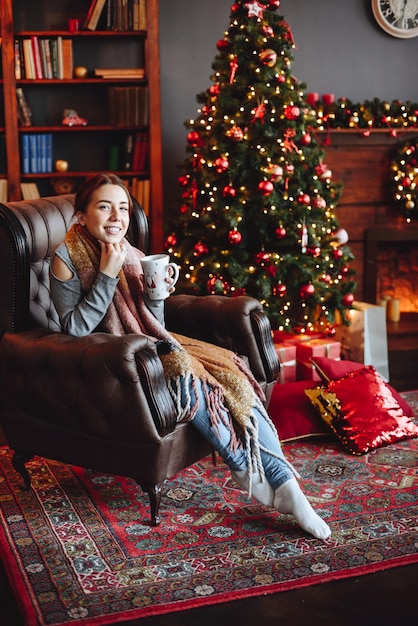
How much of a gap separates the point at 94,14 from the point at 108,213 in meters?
2.65

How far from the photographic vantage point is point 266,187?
388 cm

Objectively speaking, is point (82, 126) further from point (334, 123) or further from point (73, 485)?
point (73, 485)

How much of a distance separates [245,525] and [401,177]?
322 centimetres

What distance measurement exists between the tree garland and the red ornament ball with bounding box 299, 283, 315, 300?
1352mm

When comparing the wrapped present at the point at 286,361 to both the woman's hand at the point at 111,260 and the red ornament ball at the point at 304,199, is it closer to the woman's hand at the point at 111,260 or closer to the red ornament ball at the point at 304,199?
the red ornament ball at the point at 304,199

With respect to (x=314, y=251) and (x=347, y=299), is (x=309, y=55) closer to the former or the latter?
(x=314, y=251)

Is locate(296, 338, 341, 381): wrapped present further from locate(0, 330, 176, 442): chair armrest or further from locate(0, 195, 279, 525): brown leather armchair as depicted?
locate(0, 330, 176, 442): chair armrest

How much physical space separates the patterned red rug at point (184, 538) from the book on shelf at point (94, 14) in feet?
9.56

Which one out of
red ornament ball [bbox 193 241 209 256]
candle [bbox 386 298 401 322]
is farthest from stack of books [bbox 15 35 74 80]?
candle [bbox 386 298 401 322]

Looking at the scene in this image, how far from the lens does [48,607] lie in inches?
77.6

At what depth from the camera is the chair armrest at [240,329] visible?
2.88m

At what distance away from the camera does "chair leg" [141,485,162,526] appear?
94.1 inches

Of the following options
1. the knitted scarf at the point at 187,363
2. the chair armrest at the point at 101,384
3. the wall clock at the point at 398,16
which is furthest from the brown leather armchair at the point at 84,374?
the wall clock at the point at 398,16

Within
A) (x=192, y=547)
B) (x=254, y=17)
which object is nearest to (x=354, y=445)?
(x=192, y=547)
